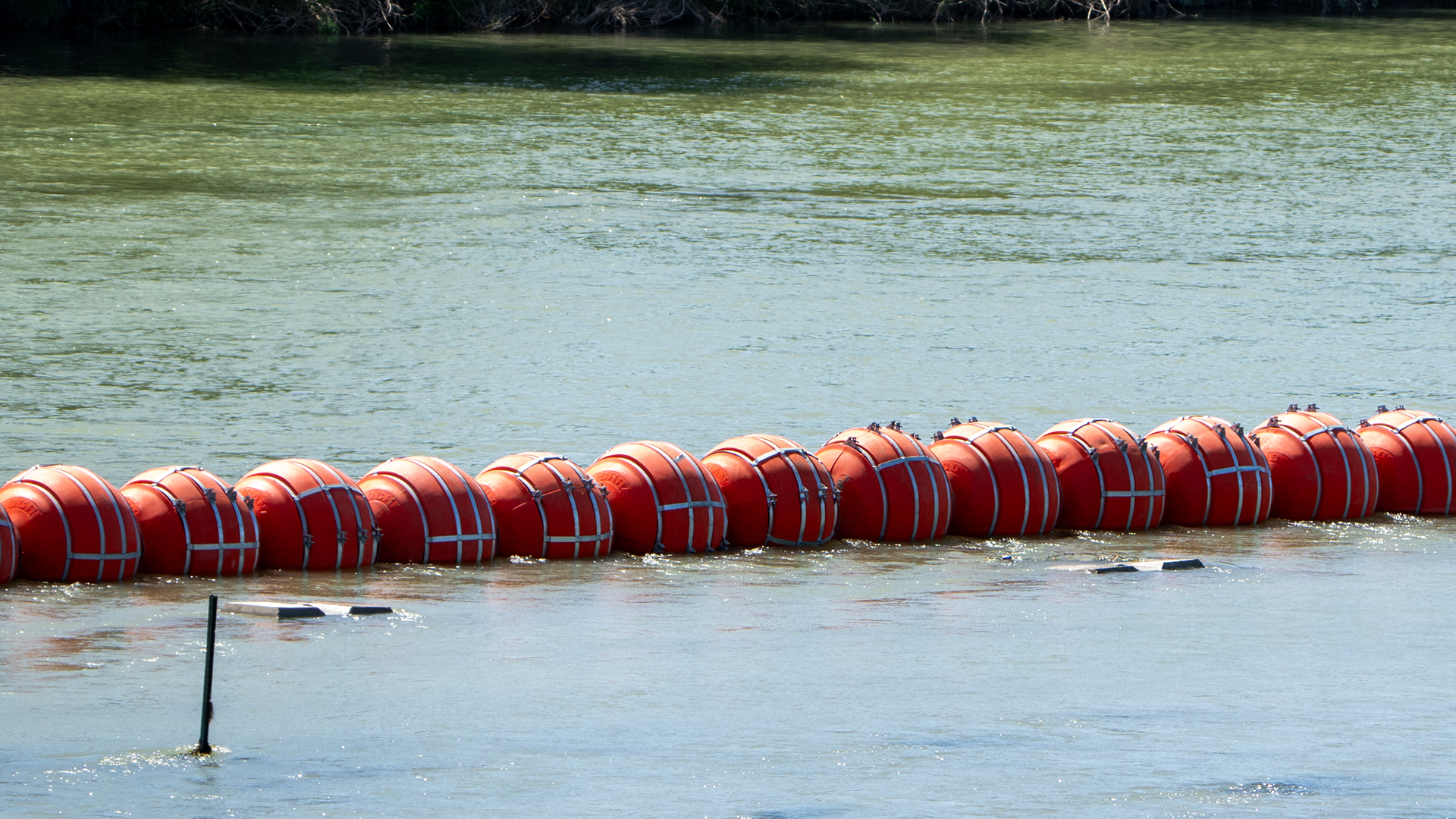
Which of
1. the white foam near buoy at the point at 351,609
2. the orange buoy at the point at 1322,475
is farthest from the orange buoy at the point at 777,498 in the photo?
the orange buoy at the point at 1322,475

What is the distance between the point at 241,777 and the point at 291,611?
2.35 m

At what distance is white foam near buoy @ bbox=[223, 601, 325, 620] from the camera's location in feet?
31.5

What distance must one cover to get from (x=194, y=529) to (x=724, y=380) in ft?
21.5

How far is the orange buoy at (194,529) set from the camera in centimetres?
1074

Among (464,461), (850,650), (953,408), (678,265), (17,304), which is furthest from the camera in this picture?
(678,265)

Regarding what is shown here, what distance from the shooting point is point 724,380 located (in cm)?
1650

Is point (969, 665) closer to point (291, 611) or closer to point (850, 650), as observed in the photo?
point (850, 650)

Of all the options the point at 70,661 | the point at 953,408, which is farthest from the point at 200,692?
the point at 953,408

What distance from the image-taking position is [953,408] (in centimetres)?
1564

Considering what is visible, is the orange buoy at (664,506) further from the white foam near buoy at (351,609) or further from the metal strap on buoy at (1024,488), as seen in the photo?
the white foam near buoy at (351,609)

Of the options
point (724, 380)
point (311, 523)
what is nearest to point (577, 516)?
point (311, 523)

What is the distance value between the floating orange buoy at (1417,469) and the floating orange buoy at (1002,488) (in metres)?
2.68

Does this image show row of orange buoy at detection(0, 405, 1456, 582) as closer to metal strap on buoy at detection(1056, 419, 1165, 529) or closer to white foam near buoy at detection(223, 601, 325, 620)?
metal strap on buoy at detection(1056, 419, 1165, 529)

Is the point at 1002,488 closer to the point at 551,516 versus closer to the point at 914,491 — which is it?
the point at 914,491
